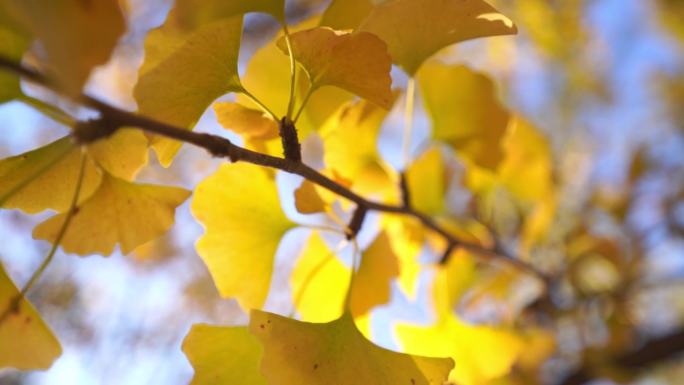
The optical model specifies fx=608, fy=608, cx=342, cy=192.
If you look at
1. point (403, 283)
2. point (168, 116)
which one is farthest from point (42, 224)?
point (403, 283)

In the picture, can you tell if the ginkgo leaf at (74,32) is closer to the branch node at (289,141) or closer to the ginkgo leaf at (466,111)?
the branch node at (289,141)

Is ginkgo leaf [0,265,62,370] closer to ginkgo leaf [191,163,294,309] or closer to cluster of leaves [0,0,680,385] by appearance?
cluster of leaves [0,0,680,385]

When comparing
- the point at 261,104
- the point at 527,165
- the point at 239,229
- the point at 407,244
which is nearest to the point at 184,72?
the point at 261,104

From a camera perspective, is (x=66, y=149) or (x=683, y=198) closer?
(x=66, y=149)

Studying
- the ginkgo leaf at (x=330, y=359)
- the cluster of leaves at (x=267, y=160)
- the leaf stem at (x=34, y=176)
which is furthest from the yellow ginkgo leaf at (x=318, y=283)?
the leaf stem at (x=34, y=176)

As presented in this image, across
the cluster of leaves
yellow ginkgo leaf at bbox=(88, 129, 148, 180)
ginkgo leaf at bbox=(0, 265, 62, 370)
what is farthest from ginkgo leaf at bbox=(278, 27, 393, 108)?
ginkgo leaf at bbox=(0, 265, 62, 370)

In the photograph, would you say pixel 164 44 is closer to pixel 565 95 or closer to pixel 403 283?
pixel 403 283

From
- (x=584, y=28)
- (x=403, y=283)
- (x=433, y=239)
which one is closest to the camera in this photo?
(x=403, y=283)
